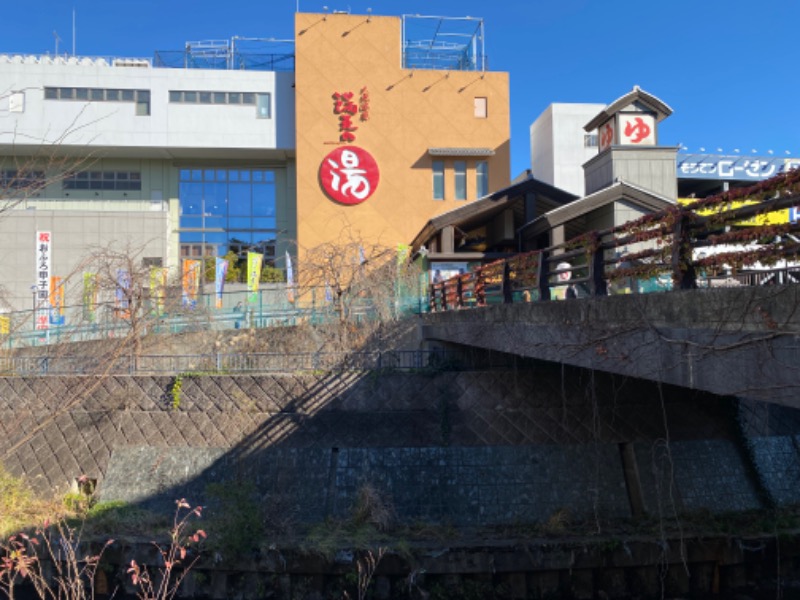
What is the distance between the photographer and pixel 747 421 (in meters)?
13.8

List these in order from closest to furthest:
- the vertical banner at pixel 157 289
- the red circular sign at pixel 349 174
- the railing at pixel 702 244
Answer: the railing at pixel 702 244
the vertical banner at pixel 157 289
the red circular sign at pixel 349 174

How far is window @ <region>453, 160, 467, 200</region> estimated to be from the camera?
32750 millimetres

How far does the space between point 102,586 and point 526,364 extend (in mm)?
9821

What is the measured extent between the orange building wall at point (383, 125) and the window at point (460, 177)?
0.83ft

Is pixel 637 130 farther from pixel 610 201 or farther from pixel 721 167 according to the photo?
pixel 721 167

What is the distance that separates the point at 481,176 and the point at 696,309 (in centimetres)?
2803

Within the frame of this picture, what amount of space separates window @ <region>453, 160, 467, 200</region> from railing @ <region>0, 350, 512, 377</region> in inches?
690

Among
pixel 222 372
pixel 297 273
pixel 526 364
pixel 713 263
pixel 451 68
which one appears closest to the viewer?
pixel 713 263

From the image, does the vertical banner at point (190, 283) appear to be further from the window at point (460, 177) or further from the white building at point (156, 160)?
the window at point (460, 177)

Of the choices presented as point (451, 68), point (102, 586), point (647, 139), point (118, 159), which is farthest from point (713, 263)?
point (118, 159)

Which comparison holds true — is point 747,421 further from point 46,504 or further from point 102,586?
point 46,504

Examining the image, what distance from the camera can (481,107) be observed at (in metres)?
33.0

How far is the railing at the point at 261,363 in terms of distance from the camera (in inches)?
609

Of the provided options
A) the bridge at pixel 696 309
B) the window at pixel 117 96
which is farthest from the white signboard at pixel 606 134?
the window at pixel 117 96
